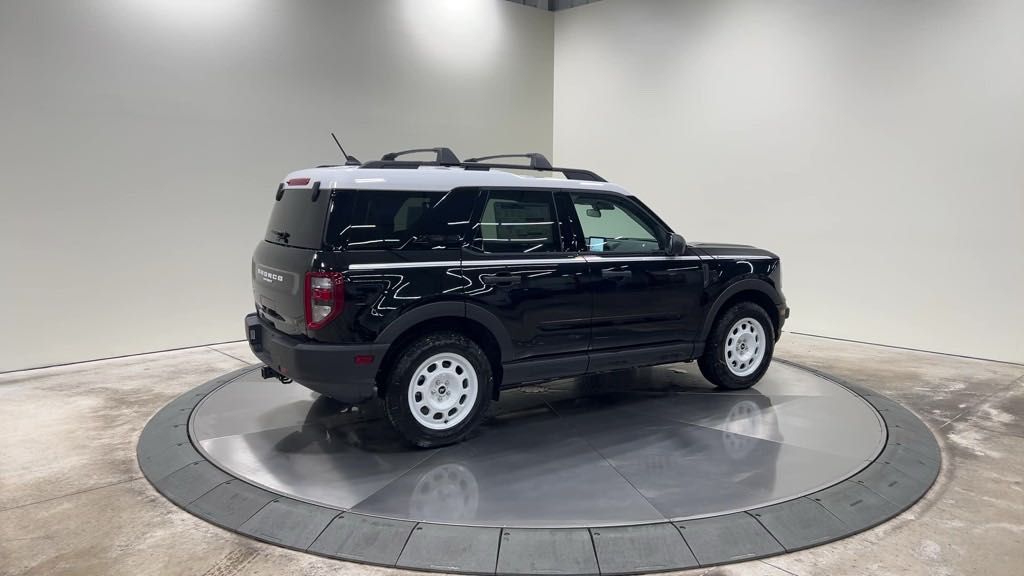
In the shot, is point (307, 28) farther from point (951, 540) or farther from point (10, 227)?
point (951, 540)

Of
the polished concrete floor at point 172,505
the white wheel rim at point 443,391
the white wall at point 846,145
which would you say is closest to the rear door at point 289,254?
the white wheel rim at point 443,391

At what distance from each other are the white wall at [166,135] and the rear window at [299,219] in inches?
110

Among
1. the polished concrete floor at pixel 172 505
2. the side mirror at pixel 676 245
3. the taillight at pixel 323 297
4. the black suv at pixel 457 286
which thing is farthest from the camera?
the side mirror at pixel 676 245

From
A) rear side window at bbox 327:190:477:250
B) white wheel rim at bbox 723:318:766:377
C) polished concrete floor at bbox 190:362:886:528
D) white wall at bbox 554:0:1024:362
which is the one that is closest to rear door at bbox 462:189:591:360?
rear side window at bbox 327:190:477:250

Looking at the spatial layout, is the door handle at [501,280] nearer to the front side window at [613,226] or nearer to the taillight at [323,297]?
the front side window at [613,226]

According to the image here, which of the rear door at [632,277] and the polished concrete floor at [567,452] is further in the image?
the rear door at [632,277]

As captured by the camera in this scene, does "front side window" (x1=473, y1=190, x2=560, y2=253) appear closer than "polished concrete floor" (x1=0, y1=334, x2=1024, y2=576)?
No

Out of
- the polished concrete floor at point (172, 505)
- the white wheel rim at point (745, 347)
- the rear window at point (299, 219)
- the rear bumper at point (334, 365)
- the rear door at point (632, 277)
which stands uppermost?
the rear window at point (299, 219)

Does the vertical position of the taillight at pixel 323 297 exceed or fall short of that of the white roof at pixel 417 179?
it falls short

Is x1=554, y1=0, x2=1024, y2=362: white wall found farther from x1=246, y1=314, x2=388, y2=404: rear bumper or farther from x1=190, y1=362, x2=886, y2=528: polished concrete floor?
x1=246, y1=314, x2=388, y2=404: rear bumper

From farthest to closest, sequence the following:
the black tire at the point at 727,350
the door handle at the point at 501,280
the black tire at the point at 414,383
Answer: the black tire at the point at 727,350 < the door handle at the point at 501,280 < the black tire at the point at 414,383

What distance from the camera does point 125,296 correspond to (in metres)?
6.16

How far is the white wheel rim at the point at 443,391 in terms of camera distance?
12.5ft

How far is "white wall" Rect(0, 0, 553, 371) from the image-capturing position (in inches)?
219
